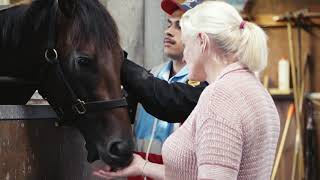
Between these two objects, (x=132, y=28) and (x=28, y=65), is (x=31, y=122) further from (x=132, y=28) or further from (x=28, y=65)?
(x=132, y=28)

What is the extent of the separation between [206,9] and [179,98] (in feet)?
2.57

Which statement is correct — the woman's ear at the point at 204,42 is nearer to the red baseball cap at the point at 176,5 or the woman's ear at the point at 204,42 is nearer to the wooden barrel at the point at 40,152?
the wooden barrel at the point at 40,152

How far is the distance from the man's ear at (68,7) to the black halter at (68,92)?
5 cm

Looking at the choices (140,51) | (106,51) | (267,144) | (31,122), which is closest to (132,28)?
(140,51)

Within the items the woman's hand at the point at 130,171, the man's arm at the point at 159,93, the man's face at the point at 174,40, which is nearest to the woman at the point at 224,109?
the woman's hand at the point at 130,171

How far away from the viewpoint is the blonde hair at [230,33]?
2377 mm

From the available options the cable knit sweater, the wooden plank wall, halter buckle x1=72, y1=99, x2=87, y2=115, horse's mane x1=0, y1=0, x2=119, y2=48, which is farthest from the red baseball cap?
the wooden plank wall

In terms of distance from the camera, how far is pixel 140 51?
5391 millimetres

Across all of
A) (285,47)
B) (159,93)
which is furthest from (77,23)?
(285,47)

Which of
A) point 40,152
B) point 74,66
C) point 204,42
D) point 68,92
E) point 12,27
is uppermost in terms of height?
point 204,42

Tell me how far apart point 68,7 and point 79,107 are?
0.48 meters

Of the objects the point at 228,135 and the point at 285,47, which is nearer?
the point at 228,135

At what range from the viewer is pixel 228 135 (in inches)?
88.1

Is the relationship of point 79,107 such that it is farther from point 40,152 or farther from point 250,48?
point 250,48
